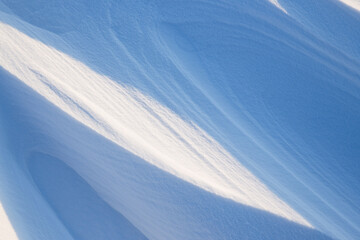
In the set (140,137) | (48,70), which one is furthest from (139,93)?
(48,70)

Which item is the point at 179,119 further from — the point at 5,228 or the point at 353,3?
the point at 353,3

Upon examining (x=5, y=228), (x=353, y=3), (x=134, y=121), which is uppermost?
(x=353, y=3)

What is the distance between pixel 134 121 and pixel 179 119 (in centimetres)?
15

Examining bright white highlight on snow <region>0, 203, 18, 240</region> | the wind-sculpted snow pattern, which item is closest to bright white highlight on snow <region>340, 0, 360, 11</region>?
the wind-sculpted snow pattern

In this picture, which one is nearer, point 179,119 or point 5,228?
point 5,228

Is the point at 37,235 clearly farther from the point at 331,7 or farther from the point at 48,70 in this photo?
the point at 331,7

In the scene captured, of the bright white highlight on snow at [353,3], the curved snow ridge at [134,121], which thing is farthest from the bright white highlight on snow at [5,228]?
the bright white highlight on snow at [353,3]

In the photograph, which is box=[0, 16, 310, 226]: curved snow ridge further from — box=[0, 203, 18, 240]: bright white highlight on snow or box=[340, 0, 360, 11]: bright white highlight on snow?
box=[340, 0, 360, 11]: bright white highlight on snow

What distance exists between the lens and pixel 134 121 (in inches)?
39.8

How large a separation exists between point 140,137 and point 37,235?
384mm

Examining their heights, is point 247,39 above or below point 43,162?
above

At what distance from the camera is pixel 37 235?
2.78ft

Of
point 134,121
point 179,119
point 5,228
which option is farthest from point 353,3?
point 5,228

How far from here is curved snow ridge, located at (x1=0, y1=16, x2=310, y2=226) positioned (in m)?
0.92
